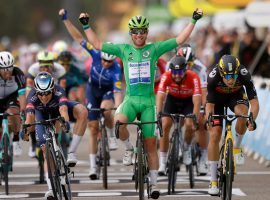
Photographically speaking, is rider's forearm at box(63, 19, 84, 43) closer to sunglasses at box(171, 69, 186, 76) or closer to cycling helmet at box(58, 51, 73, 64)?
sunglasses at box(171, 69, 186, 76)

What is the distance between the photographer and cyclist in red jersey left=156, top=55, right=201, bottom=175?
51.2 feet

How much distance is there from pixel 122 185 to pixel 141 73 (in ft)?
9.09

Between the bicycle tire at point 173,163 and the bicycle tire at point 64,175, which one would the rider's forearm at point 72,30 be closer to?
the bicycle tire at point 173,163

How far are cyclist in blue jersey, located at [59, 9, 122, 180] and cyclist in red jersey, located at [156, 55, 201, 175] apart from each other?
841 mm

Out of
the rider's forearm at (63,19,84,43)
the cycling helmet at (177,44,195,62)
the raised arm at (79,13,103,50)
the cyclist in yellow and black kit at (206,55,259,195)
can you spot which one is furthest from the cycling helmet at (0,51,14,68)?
the cyclist in yellow and black kit at (206,55,259,195)

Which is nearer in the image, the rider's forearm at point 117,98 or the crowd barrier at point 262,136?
the rider's forearm at point 117,98

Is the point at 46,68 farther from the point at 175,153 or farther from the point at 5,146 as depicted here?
the point at 175,153

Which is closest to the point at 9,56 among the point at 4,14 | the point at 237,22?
the point at 237,22

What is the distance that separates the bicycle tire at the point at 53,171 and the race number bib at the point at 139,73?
4.58 ft

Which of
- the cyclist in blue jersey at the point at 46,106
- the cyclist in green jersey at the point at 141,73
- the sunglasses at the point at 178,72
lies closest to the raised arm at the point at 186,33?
the cyclist in green jersey at the point at 141,73

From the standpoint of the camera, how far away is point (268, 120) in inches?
777

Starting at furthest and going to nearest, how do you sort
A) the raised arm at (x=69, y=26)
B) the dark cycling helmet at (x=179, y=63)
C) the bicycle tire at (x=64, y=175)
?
the dark cycling helmet at (x=179, y=63)
the raised arm at (x=69, y=26)
the bicycle tire at (x=64, y=175)

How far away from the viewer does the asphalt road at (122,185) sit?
1492cm

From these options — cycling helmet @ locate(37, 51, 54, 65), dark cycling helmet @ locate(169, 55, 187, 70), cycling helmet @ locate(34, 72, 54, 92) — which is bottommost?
cycling helmet @ locate(34, 72, 54, 92)
